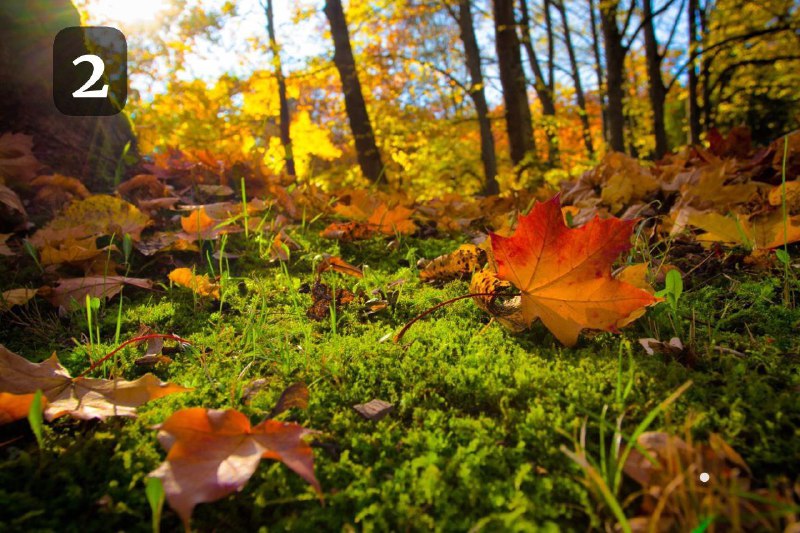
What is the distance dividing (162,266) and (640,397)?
68.4 inches

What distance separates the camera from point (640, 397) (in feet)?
2.52

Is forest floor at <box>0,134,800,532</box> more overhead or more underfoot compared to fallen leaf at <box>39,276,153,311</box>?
more underfoot

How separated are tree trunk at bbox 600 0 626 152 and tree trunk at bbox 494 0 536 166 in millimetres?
1098

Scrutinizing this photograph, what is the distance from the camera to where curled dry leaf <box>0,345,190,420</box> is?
2.59 feet

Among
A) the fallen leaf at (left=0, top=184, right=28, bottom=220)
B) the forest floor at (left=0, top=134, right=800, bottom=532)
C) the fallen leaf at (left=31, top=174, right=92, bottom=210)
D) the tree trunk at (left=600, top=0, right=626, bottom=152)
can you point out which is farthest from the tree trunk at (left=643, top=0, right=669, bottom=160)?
the fallen leaf at (left=0, top=184, right=28, bottom=220)

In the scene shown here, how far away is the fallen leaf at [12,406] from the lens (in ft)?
2.36

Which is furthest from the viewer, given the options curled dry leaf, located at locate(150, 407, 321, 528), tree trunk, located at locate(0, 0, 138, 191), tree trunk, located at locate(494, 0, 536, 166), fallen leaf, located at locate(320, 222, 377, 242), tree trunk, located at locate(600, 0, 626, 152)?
tree trunk, located at locate(494, 0, 536, 166)

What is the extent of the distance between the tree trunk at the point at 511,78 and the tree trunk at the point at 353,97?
2.12 metres

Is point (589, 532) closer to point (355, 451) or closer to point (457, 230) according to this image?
point (355, 451)

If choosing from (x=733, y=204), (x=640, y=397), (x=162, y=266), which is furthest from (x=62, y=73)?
(x=733, y=204)

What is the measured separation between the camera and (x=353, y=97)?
5.42 m

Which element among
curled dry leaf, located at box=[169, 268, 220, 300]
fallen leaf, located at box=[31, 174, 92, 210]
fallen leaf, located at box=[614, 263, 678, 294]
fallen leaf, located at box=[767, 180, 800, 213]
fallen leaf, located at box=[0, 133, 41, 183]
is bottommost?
fallen leaf, located at box=[614, 263, 678, 294]

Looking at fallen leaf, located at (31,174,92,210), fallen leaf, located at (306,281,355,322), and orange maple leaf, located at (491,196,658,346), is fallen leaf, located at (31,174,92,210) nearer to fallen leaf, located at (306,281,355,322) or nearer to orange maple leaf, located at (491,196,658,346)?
fallen leaf, located at (306,281,355,322)

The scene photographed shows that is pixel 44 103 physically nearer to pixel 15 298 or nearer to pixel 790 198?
pixel 15 298
